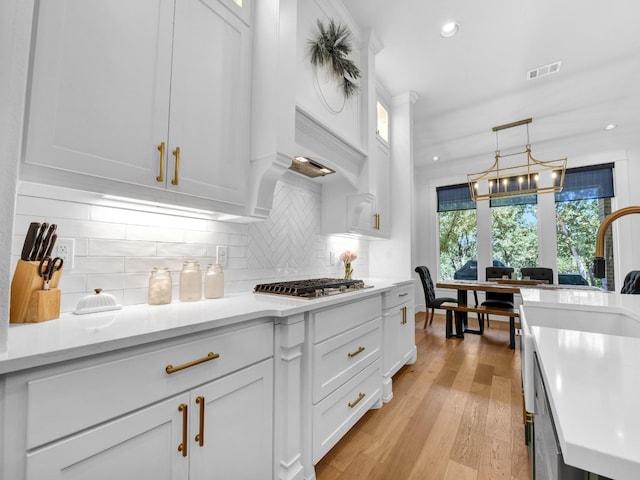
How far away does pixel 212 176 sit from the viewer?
1358mm

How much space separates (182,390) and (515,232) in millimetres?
5903

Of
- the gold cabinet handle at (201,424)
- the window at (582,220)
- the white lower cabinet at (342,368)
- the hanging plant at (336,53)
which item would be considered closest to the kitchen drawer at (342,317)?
the white lower cabinet at (342,368)

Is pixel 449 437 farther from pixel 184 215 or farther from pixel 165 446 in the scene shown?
pixel 184 215

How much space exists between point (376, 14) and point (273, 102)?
5.41 feet

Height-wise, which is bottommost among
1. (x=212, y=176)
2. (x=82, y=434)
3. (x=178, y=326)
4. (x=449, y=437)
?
(x=449, y=437)

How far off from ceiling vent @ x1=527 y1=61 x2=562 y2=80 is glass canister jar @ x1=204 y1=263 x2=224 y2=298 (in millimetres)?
3729

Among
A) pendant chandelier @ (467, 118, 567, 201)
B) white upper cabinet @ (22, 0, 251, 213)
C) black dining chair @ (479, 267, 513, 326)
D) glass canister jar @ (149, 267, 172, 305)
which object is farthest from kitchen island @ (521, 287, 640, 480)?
black dining chair @ (479, 267, 513, 326)

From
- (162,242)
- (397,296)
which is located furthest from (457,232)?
(162,242)

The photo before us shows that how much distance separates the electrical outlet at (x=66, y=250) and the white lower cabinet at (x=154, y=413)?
617mm

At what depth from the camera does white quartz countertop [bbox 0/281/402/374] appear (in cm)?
68

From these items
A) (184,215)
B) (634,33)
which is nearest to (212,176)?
(184,215)

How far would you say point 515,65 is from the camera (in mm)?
2918

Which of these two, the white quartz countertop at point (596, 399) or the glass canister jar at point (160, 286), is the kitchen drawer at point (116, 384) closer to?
the glass canister jar at point (160, 286)

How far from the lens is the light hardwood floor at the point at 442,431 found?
1530 mm
